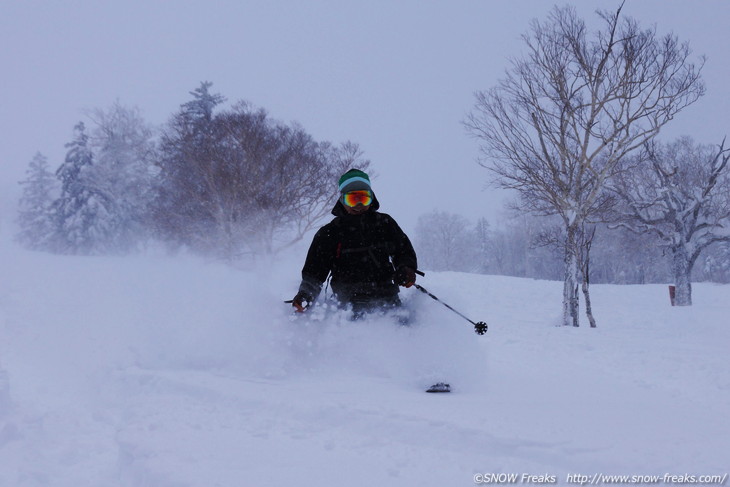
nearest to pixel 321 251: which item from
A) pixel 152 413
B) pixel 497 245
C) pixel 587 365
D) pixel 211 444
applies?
pixel 152 413

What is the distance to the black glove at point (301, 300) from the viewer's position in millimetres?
4781

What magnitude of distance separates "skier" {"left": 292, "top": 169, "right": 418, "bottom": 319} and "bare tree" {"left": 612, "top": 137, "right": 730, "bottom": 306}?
64.6 feet

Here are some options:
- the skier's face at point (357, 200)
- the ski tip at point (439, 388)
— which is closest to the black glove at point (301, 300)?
the skier's face at point (357, 200)

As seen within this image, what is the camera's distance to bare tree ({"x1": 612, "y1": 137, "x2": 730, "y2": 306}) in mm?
21823

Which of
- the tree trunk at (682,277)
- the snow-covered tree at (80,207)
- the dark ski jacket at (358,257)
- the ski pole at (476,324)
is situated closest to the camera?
the ski pole at (476,324)

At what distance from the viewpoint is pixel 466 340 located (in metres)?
4.62

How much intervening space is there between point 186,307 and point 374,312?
3.29 m

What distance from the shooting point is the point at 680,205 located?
22.4 m

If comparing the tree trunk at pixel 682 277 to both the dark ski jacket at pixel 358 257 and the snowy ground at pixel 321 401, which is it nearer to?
the snowy ground at pixel 321 401

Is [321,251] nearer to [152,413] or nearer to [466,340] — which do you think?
[466,340]

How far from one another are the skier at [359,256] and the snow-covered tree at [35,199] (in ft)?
130

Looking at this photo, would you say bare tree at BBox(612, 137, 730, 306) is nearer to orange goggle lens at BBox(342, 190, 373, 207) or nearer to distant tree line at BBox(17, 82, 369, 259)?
distant tree line at BBox(17, 82, 369, 259)

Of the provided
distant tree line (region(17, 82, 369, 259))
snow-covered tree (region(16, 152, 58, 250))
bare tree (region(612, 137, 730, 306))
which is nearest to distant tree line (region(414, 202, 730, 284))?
bare tree (region(612, 137, 730, 306))

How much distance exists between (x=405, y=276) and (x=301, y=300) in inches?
43.2
